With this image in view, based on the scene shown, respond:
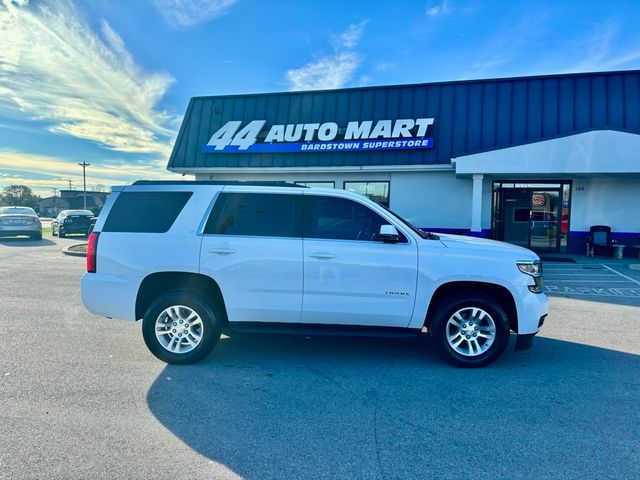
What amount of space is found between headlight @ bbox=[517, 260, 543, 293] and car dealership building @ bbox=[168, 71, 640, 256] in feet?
29.5

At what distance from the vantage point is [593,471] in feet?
8.79

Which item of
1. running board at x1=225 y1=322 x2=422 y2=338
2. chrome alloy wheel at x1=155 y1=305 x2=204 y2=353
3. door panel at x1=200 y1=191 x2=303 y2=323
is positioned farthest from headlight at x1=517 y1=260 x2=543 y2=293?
chrome alloy wheel at x1=155 y1=305 x2=204 y2=353

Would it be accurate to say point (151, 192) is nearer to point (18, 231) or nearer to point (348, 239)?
point (348, 239)

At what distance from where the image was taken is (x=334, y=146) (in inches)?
602

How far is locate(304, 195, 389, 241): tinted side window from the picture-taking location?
451 cm

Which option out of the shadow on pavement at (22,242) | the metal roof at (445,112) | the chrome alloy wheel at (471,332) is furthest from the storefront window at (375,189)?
the shadow on pavement at (22,242)

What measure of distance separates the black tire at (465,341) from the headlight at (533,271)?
1.43ft

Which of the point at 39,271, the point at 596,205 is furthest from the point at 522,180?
the point at 39,271

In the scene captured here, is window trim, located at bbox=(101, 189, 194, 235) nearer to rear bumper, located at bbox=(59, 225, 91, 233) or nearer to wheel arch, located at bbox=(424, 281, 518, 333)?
wheel arch, located at bbox=(424, 281, 518, 333)

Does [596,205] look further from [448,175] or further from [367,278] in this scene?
[367,278]

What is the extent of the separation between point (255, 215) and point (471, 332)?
273 cm

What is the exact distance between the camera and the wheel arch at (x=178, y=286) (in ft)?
14.9

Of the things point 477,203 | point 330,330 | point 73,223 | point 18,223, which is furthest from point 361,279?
point 73,223

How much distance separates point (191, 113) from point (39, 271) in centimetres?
949
